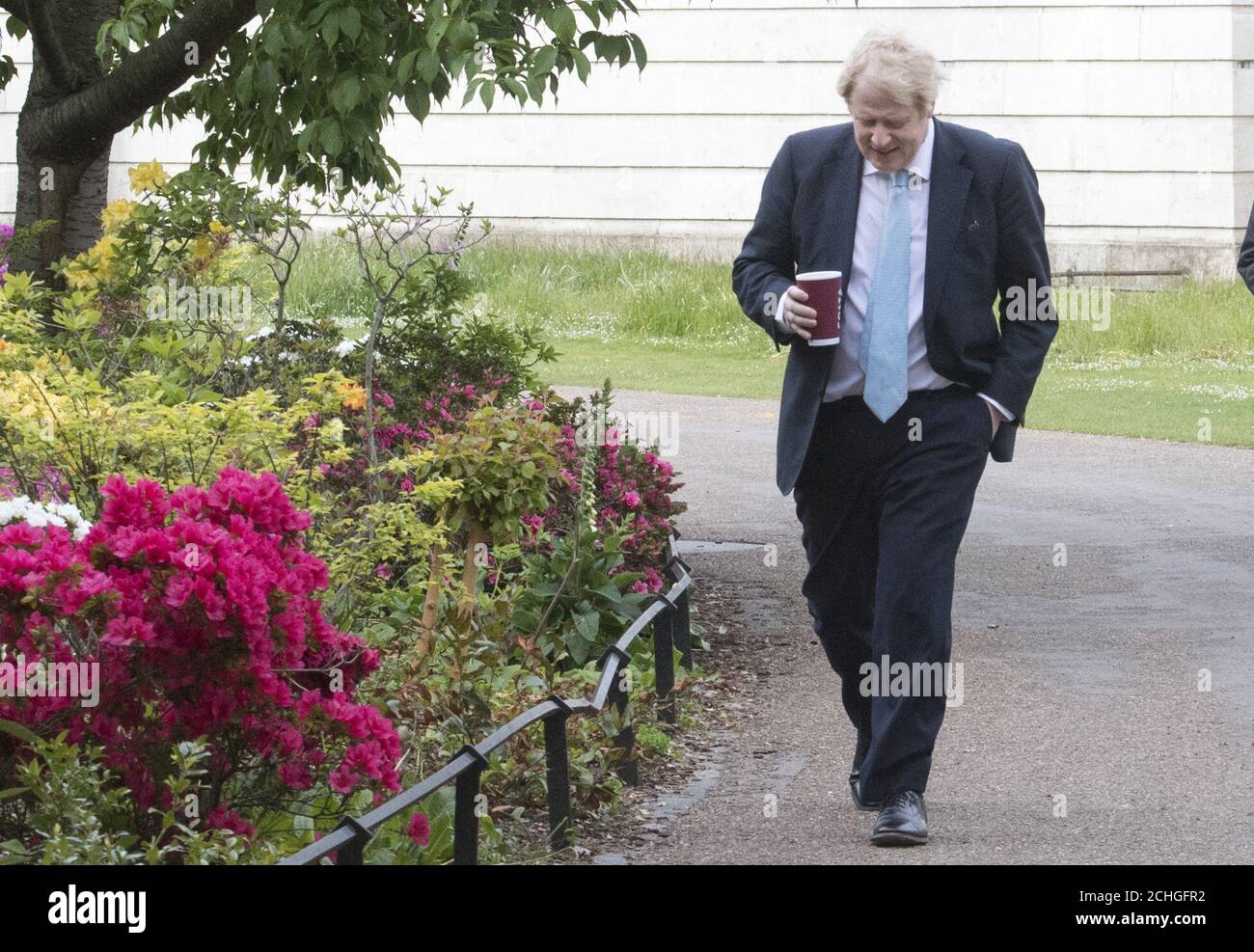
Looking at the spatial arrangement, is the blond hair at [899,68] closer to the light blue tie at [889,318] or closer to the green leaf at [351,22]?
the light blue tie at [889,318]

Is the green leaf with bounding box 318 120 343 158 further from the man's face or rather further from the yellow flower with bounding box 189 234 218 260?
the man's face

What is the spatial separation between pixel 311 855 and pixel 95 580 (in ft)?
2.40

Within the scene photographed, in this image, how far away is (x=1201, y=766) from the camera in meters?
6.28

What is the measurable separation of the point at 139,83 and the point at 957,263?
5.39m

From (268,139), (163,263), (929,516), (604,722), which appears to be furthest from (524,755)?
(268,139)

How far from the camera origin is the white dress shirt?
532 centimetres

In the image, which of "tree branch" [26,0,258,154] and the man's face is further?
"tree branch" [26,0,258,154]

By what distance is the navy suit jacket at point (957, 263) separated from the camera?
532 cm

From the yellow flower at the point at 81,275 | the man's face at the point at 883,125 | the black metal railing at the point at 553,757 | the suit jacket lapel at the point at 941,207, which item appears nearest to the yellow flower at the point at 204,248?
the yellow flower at the point at 81,275

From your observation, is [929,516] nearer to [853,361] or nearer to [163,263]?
[853,361]

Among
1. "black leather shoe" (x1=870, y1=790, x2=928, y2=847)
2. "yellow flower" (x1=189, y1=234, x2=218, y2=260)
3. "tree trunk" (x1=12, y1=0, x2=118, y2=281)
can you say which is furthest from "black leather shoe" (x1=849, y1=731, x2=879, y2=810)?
"tree trunk" (x1=12, y1=0, x2=118, y2=281)

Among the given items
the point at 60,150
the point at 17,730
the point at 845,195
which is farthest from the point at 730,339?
the point at 17,730

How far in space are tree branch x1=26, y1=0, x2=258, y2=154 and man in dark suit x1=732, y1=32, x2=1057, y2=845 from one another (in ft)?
A: 13.6

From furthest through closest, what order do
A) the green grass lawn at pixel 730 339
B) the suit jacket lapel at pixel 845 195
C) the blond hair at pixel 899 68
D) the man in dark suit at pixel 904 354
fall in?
the green grass lawn at pixel 730 339 → the suit jacket lapel at pixel 845 195 → the man in dark suit at pixel 904 354 → the blond hair at pixel 899 68
